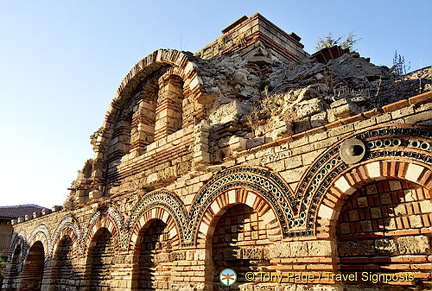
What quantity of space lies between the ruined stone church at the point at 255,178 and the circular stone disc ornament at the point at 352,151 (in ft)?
0.04

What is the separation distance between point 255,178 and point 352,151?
52.1 inches

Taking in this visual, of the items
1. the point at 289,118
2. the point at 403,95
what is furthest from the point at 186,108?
the point at 403,95

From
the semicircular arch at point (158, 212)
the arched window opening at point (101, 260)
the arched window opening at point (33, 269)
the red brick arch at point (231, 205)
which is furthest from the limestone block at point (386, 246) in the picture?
the arched window opening at point (33, 269)

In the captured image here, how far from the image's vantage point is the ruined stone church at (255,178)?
10.9 ft

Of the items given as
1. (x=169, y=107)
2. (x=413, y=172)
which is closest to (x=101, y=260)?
(x=169, y=107)

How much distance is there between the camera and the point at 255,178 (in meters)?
4.36

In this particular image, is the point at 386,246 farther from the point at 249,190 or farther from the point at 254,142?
the point at 254,142

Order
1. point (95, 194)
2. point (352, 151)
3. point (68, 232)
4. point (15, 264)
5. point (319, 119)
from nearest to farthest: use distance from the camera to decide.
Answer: point (352, 151) < point (319, 119) < point (95, 194) < point (68, 232) < point (15, 264)

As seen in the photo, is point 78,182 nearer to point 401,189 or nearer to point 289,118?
point 289,118

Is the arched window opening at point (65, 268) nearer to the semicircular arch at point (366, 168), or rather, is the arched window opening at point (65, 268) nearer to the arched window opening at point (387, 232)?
the semicircular arch at point (366, 168)

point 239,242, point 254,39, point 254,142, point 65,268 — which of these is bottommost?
point 65,268

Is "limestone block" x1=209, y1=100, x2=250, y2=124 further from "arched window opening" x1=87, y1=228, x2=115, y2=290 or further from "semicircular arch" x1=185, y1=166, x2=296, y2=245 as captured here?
"arched window opening" x1=87, y1=228, x2=115, y2=290

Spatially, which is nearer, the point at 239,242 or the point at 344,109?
the point at 344,109

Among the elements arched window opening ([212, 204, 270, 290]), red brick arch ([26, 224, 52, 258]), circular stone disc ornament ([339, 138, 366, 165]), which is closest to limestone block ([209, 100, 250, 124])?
arched window opening ([212, 204, 270, 290])
